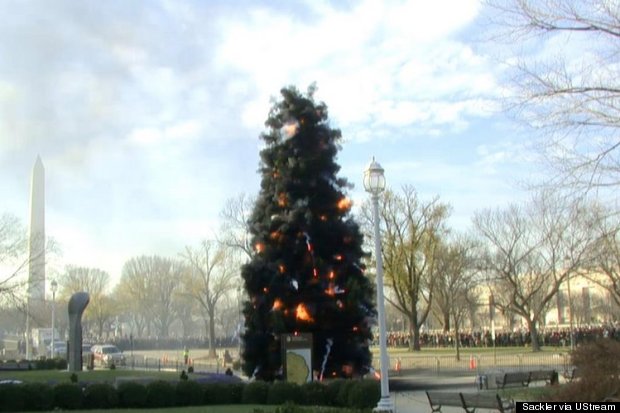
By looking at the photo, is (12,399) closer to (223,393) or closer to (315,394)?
(223,393)

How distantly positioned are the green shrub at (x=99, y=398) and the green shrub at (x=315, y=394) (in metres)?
6.24

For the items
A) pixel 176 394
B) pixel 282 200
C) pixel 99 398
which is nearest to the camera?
pixel 99 398

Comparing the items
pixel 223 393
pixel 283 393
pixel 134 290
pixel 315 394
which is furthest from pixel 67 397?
pixel 134 290

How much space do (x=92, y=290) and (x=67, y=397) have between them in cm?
9903

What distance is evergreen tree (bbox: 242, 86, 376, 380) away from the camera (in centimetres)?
2712

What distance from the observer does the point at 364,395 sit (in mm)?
21750

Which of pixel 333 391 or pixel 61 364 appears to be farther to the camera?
pixel 61 364

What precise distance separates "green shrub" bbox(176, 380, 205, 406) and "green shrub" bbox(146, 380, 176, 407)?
0.75 ft

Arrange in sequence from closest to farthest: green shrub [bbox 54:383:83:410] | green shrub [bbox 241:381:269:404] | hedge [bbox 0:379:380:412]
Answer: hedge [bbox 0:379:380:412] < green shrub [bbox 54:383:83:410] < green shrub [bbox 241:381:269:404]

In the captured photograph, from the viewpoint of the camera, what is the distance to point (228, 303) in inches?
4665

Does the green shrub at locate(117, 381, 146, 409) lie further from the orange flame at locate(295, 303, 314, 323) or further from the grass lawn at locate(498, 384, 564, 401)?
the grass lawn at locate(498, 384, 564, 401)

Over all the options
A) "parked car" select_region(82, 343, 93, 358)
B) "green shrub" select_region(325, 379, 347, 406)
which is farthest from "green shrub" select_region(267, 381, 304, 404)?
"parked car" select_region(82, 343, 93, 358)

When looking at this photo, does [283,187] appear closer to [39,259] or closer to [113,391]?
[113,391]

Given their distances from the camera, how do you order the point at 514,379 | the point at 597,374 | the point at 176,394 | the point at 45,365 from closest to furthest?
the point at 597,374
the point at 176,394
the point at 514,379
the point at 45,365
